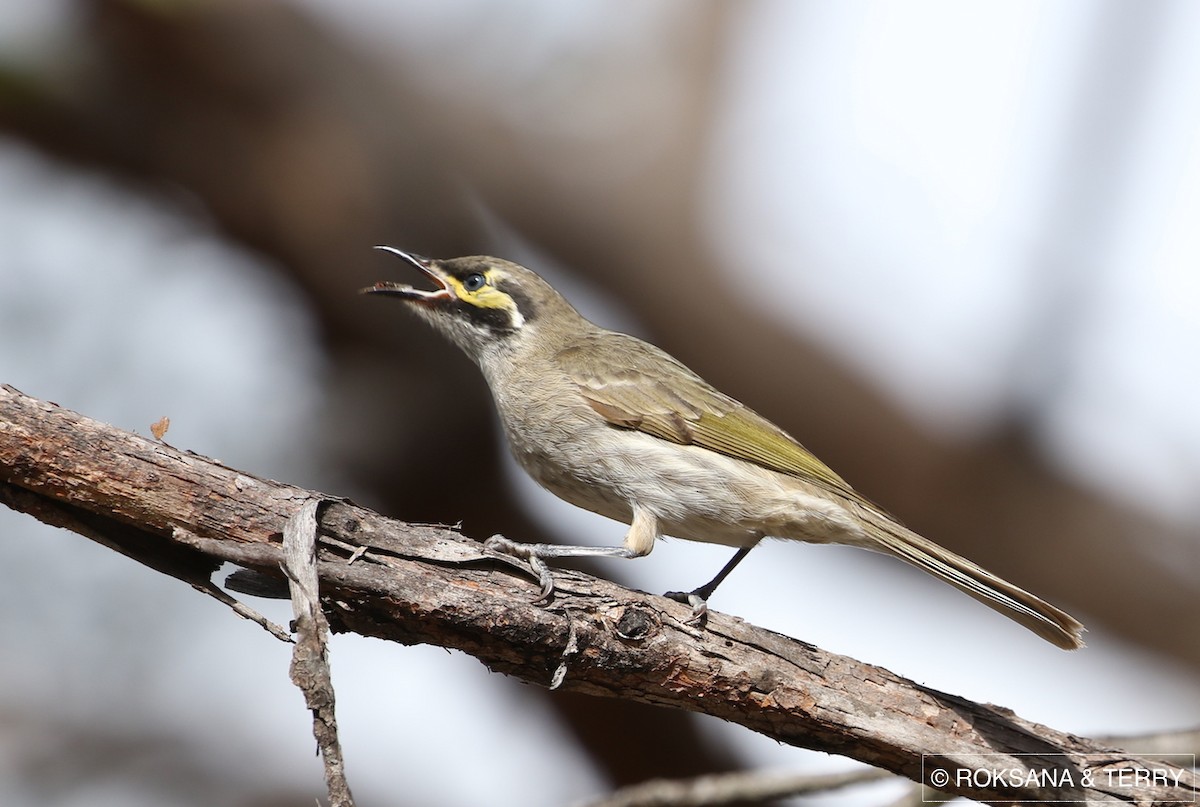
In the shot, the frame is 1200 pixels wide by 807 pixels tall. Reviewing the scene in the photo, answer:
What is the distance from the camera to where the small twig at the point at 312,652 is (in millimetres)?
2881

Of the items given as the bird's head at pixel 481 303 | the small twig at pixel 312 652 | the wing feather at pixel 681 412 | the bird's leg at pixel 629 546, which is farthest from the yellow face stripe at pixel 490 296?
the small twig at pixel 312 652

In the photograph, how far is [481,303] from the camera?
6.62 meters

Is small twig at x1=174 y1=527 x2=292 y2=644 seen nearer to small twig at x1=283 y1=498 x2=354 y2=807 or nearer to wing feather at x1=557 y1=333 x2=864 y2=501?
small twig at x1=283 y1=498 x2=354 y2=807

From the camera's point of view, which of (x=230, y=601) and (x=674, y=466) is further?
(x=674, y=466)

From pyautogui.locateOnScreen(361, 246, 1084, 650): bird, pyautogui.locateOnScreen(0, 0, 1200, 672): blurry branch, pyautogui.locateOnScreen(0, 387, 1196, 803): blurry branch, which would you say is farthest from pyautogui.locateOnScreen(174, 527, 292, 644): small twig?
pyautogui.locateOnScreen(0, 0, 1200, 672): blurry branch

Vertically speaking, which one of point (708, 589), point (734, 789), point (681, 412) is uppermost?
point (681, 412)

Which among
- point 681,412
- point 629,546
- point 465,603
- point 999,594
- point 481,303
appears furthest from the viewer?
point 481,303

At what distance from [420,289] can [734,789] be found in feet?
10.5

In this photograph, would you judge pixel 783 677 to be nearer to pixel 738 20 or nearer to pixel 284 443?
pixel 284 443

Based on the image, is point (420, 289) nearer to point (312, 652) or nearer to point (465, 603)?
point (465, 603)

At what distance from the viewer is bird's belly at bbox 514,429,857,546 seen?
5559 millimetres

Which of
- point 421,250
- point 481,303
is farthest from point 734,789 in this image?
point 421,250

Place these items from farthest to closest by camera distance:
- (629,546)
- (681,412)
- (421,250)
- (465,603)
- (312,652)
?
(421,250) → (681,412) → (629,546) → (465,603) → (312,652)

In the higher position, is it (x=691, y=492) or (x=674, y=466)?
(x=674, y=466)
